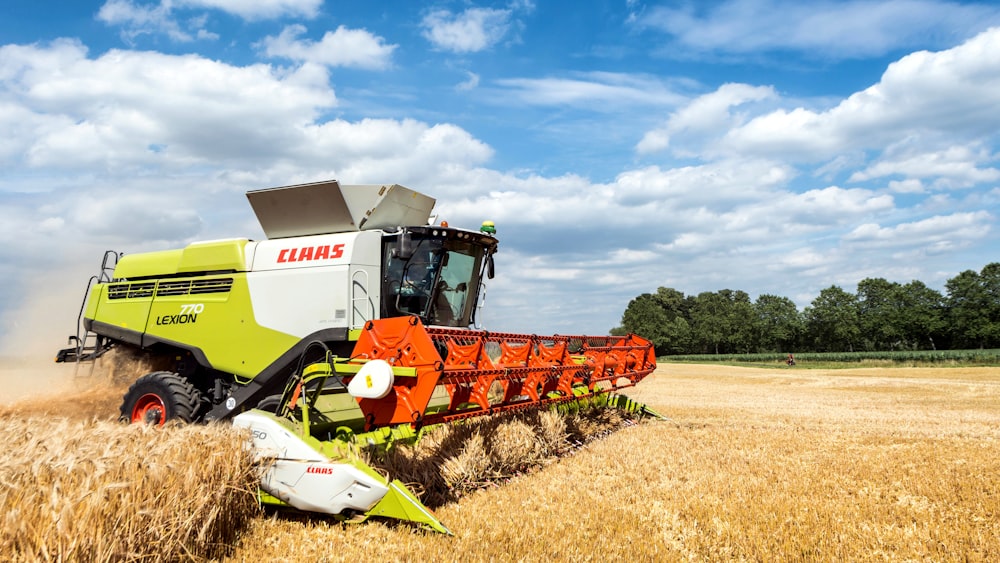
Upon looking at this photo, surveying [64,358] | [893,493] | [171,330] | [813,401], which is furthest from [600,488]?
[813,401]

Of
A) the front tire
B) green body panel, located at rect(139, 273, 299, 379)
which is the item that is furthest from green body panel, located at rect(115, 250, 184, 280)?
the front tire

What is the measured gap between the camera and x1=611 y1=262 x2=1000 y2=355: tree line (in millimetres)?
58625

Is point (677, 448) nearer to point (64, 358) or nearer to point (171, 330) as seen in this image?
point (171, 330)

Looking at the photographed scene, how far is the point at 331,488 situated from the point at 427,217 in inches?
160

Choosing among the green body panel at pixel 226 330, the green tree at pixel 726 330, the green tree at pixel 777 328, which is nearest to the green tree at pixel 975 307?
the green tree at pixel 777 328

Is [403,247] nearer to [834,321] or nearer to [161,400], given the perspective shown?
[161,400]

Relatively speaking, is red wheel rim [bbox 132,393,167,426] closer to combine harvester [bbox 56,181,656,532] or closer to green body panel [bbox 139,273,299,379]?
combine harvester [bbox 56,181,656,532]

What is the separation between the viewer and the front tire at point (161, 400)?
233 inches

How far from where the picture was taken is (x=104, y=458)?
293 centimetres

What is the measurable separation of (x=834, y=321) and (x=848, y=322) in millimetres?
1648

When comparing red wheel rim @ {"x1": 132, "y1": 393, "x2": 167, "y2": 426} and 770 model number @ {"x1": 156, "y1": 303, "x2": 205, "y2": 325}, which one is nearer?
red wheel rim @ {"x1": 132, "y1": 393, "x2": 167, "y2": 426}

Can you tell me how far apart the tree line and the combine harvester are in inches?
2195

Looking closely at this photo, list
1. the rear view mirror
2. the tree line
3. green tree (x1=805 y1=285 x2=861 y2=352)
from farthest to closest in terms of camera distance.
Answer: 1. green tree (x1=805 y1=285 x2=861 y2=352)
2. the tree line
3. the rear view mirror

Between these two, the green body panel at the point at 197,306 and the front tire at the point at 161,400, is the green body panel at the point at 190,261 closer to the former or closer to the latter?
the green body panel at the point at 197,306
